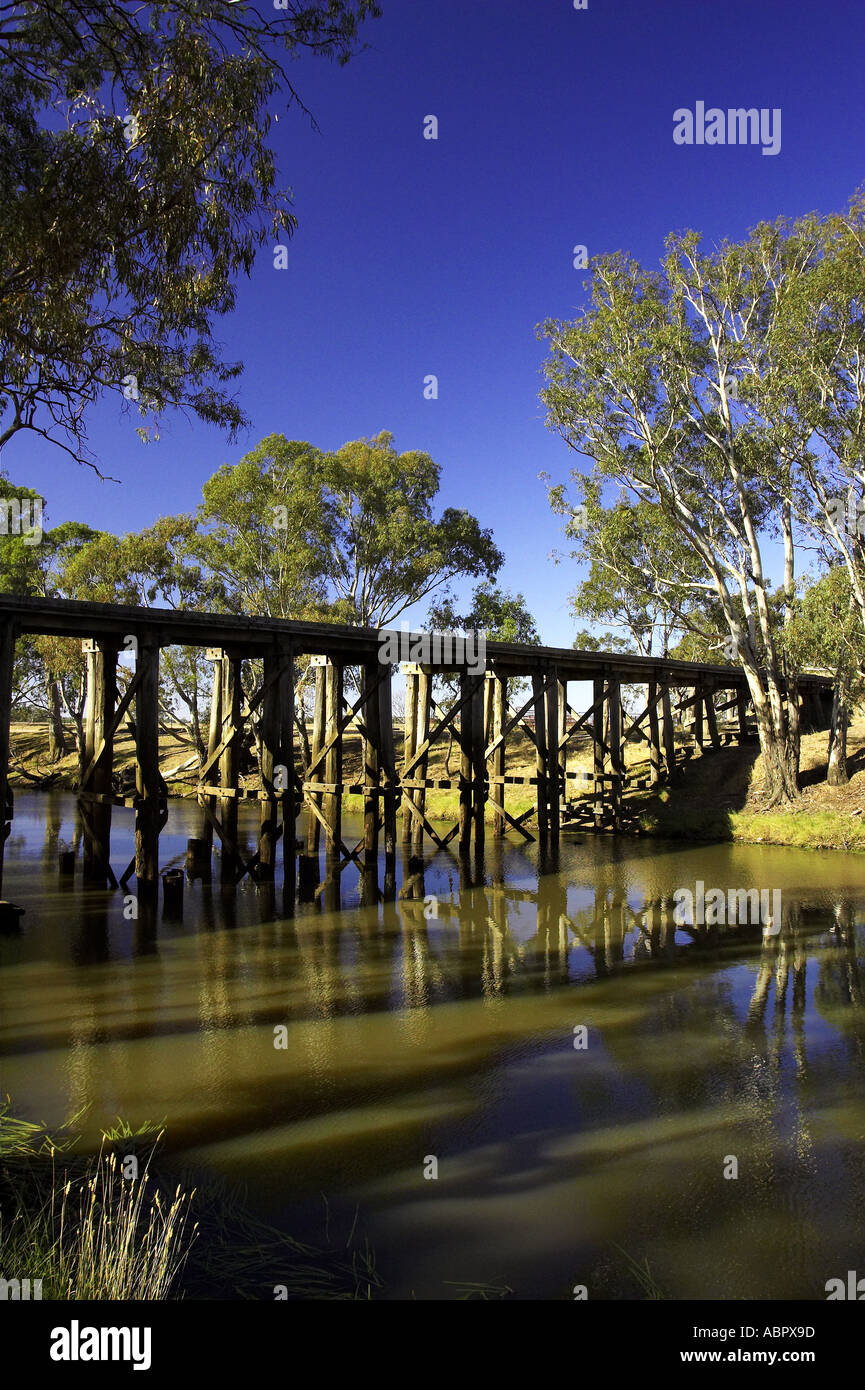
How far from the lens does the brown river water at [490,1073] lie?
4109 mm

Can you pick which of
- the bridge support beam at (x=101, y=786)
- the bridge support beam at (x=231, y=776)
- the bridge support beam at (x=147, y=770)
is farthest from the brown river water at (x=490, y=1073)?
the bridge support beam at (x=231, y=776)

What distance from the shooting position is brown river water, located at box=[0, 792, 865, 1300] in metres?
4.11

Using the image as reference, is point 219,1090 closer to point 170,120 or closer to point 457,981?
point 457,981

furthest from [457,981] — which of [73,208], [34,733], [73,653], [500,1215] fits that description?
[34,733]

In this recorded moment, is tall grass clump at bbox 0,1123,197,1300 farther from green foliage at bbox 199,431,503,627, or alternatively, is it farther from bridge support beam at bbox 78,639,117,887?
green foliage at bbox 199,431,503,627

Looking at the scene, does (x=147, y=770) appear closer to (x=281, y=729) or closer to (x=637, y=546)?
(x=281, y=729)

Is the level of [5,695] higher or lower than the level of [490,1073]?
higher

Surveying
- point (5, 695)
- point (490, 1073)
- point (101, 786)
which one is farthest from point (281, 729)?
point (490, 1073)

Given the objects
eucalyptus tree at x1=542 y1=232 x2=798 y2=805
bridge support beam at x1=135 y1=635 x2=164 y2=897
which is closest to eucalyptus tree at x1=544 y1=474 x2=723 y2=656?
eucalyptus tree at x1=542 y1=232 x2=798 y2=805

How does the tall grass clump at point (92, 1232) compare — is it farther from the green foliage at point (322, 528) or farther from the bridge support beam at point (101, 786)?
the green foliage at point (322, 528)

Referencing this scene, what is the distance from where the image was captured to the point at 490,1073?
613 centimetres

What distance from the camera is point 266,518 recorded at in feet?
84.2
